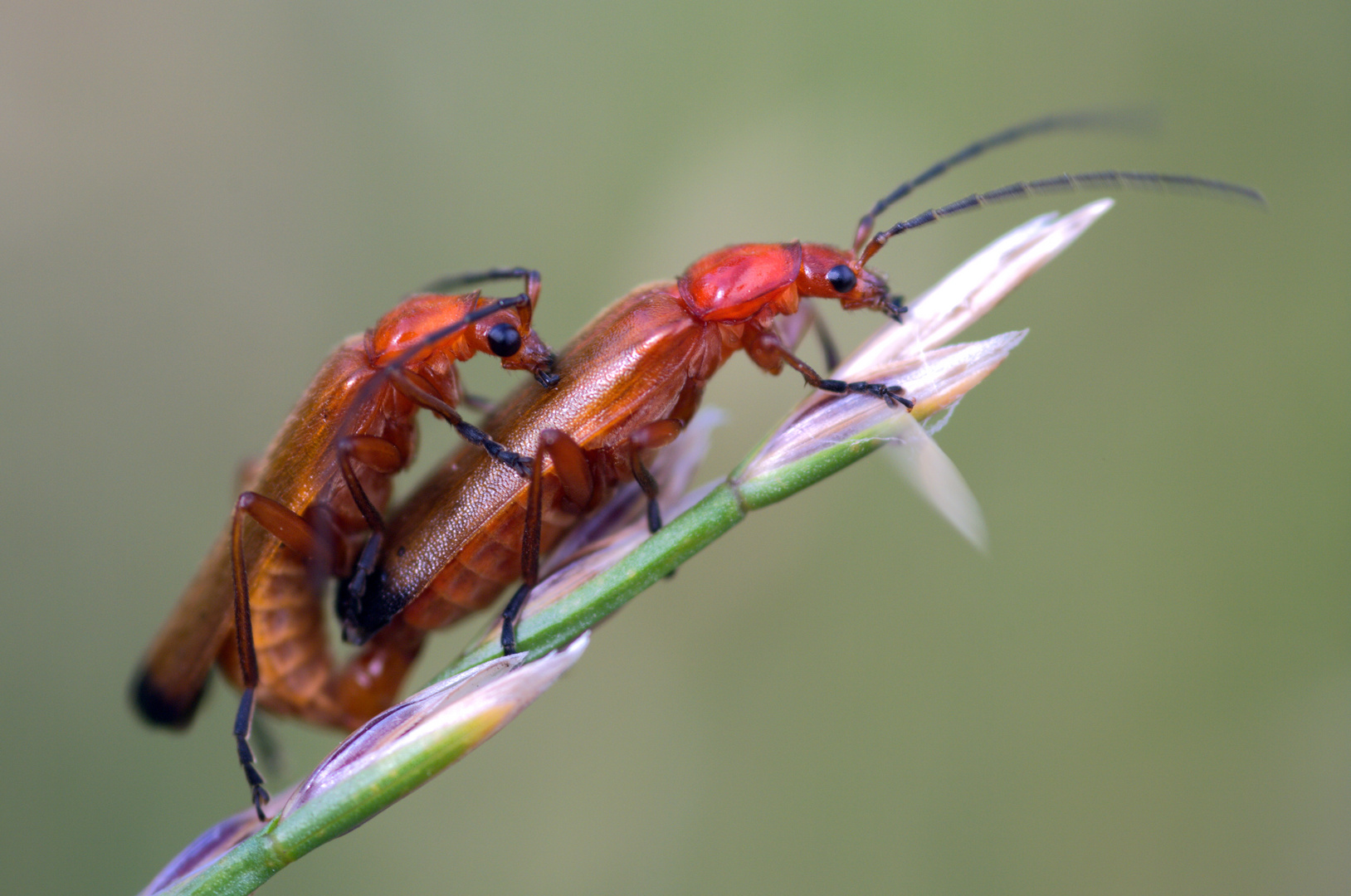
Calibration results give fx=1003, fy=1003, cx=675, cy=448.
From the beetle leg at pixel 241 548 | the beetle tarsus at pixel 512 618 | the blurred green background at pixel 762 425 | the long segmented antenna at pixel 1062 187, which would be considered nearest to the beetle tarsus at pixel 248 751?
the beetle leg at pixel 241 548

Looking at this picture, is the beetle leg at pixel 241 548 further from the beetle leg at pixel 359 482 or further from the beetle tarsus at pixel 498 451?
the beetle tarsus at pixel 498 451

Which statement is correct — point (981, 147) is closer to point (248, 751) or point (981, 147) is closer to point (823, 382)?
point (823, 382)

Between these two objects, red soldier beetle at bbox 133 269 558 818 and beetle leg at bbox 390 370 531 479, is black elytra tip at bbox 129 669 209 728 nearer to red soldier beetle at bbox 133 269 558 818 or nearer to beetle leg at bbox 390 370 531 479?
red soldier beetle at bbox 133 269 558 818

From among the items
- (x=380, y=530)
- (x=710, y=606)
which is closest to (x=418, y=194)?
(x=710, y=606)

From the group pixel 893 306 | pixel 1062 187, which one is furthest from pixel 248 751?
pixel 1062 187

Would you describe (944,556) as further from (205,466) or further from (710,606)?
(205,466)

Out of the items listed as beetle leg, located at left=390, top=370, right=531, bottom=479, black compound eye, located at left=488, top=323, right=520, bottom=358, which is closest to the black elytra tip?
beetle leg, located at left=390, top=370, right=531, bottom=479
